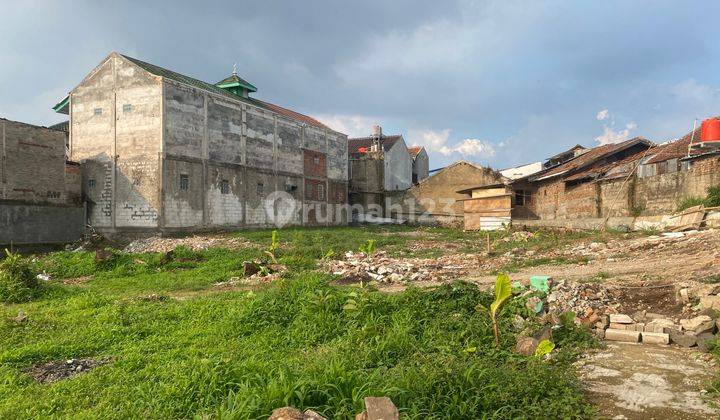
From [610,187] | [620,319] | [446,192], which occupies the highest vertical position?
[446,192]

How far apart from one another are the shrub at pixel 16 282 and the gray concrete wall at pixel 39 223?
333 inches

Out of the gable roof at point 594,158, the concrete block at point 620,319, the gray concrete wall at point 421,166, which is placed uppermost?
the gray concrete wall at point 421,166

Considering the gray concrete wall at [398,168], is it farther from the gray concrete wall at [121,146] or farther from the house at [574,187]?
the gray concrete wall at [121,146]

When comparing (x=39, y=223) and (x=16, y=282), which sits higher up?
(x=39, y=223)

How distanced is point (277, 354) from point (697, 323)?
213 inches

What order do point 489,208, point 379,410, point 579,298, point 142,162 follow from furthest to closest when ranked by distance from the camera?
point 489,208
point 142,162
point 579,298
point 379,410

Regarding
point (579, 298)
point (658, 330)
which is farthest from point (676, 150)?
point (658, 330)

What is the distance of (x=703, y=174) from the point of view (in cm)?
1703

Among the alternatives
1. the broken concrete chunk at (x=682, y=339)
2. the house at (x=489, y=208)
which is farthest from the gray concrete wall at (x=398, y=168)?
the broken concrete chunk at (x=682, y=339)

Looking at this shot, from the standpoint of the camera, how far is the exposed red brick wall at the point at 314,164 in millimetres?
28938

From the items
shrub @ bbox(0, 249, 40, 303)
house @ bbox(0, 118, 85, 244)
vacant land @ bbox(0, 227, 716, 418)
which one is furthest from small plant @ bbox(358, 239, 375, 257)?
house @ bbox(0, 118, 85, 244)

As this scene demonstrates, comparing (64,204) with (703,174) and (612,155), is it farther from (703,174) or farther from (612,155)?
(612,155)

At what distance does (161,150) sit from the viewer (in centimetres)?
1988

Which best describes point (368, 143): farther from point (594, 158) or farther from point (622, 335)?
point (622, 335)
